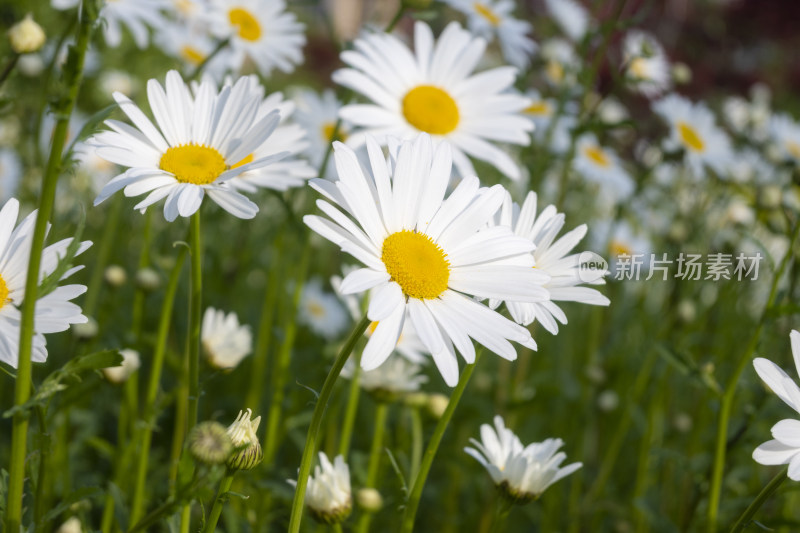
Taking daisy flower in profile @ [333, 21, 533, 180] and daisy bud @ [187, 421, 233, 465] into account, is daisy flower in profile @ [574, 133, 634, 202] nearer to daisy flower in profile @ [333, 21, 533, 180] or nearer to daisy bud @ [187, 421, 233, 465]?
daisy flower in profile @ [333, 21, 533, 180]

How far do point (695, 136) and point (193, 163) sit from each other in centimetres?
265

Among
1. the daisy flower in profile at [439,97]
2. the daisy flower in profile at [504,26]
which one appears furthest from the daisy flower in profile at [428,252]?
the daisy flower in profile at [504,26]

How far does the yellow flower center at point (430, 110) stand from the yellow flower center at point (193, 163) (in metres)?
0.71

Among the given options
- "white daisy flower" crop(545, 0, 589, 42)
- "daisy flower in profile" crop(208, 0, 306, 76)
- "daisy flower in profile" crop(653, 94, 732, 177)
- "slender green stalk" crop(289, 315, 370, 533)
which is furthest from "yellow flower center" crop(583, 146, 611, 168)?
"slender green stalk" crop(289, 315, 370, 533)

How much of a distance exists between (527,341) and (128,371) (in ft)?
3.67

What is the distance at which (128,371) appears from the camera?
1.76 m

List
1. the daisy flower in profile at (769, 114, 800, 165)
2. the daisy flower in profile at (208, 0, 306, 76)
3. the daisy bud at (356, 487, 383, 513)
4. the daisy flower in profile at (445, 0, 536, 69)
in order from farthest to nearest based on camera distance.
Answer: the daisy flower in profile at (769, 114, 800, 165) < the daisy flower in profile at (445, 0, 536, 69) < the daisy flower in profile at (208, 0, 306, 76) < the daisy bud at (356, 487, 383, 513)

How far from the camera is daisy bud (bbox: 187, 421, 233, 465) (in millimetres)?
877

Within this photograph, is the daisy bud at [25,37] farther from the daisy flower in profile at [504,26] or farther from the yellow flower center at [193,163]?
the daisy flower in profile at [504,26]

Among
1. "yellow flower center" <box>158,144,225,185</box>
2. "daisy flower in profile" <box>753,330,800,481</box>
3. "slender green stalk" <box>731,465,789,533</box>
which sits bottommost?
"slender green stalk" <box>731,465,789,533</box>

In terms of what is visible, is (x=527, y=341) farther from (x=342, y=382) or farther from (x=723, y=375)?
(x=723, y=375)

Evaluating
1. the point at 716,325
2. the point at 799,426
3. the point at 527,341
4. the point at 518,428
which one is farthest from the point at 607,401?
the point at 527,341

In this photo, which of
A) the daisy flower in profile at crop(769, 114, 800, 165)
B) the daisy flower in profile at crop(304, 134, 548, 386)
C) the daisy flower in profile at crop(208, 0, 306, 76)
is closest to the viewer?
the daisy flower in profile at crop(304, 134, 548, 386)

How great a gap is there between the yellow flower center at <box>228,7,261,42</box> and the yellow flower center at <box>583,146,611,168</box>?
186cm
